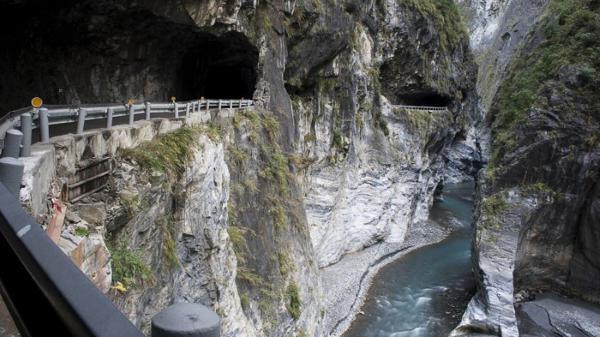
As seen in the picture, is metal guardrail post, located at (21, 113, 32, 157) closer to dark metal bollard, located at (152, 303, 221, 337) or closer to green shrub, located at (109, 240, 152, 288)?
green shrub, located at (109, 240, 152, 288)

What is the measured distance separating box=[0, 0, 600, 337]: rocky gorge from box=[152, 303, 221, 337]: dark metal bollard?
137 inches

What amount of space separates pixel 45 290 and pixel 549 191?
1175 inches

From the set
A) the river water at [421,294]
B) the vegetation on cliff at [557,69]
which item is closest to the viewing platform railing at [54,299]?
the river water at [421,294]

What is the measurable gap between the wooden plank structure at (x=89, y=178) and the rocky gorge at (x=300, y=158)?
126 mm

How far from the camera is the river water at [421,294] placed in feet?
75.4

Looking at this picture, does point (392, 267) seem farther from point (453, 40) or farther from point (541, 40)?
point (453, 40)

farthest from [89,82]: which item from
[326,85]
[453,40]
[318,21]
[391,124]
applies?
[453,40]

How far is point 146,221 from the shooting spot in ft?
24.9

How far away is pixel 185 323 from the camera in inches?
55.8

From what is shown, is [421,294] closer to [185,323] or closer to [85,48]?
[85,48]

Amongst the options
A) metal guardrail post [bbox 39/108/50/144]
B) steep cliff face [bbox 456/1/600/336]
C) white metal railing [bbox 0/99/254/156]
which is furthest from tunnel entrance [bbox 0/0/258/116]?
steep cliff face [bbox 456/1/600/336]

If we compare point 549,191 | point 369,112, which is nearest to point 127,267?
point 549,191

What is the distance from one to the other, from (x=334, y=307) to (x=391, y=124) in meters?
19.7

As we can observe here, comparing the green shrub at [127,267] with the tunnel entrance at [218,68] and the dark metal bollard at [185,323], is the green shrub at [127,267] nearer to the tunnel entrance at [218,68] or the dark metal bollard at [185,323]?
the dark metal bollard at [185,323]
